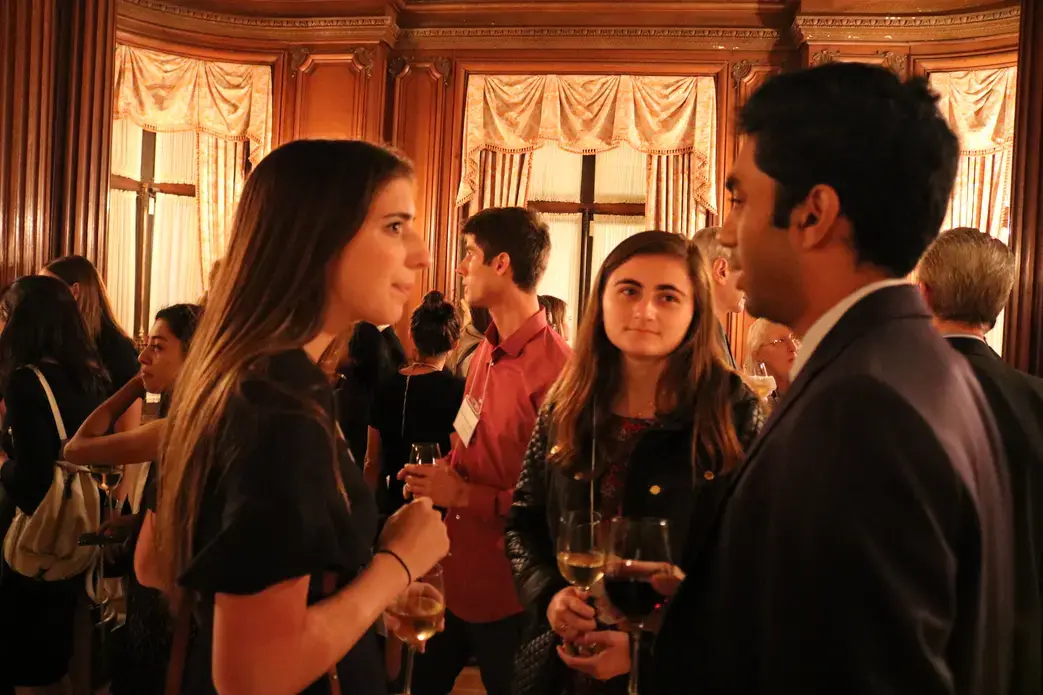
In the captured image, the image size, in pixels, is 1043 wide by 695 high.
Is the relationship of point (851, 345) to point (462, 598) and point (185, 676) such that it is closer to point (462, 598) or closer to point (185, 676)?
point (185, 676)

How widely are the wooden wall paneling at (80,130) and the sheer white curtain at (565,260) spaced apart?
11.5 feet

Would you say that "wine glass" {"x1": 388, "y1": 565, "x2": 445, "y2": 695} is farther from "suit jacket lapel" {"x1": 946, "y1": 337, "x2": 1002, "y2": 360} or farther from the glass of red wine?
"suit jacket lapel" {"x1": 946, "y1": 337, "x2": 1002, "y2": 360}

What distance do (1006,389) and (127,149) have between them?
7.30m

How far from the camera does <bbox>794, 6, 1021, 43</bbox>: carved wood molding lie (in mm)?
6488

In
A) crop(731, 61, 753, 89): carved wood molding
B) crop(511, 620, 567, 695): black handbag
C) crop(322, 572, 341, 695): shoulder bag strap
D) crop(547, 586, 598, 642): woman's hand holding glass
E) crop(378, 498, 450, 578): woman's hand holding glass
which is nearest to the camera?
crop(322, 572, 341, 695): shoulder bag strap

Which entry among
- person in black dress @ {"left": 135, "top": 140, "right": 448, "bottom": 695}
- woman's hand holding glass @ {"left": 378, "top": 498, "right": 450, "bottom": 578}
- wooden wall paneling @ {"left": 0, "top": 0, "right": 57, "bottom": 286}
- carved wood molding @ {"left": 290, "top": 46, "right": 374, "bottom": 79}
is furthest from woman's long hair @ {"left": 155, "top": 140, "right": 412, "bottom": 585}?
carved wood molding @ {"left": 290, "top": 46, "right": 374, "bottom": 79}

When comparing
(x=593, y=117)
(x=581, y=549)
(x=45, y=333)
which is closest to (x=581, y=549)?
(x=581, y=549)

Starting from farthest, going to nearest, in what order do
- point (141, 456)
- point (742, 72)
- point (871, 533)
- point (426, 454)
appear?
point (742, 72), point (141, 456), point (426, 454), point (871, 533)

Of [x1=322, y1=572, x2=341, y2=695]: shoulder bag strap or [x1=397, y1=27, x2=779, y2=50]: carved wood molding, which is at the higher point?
[x1=397, y1=27, x2=779, y2=50]: carved wood molding

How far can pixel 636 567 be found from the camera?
1.30 metres

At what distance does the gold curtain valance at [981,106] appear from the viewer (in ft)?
21.1

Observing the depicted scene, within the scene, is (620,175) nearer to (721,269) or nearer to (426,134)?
(426,134)

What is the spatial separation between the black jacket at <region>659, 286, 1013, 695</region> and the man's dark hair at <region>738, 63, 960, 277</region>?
0.07 metres

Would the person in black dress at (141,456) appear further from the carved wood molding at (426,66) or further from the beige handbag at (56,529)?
the carved wood molding at (426,66)
